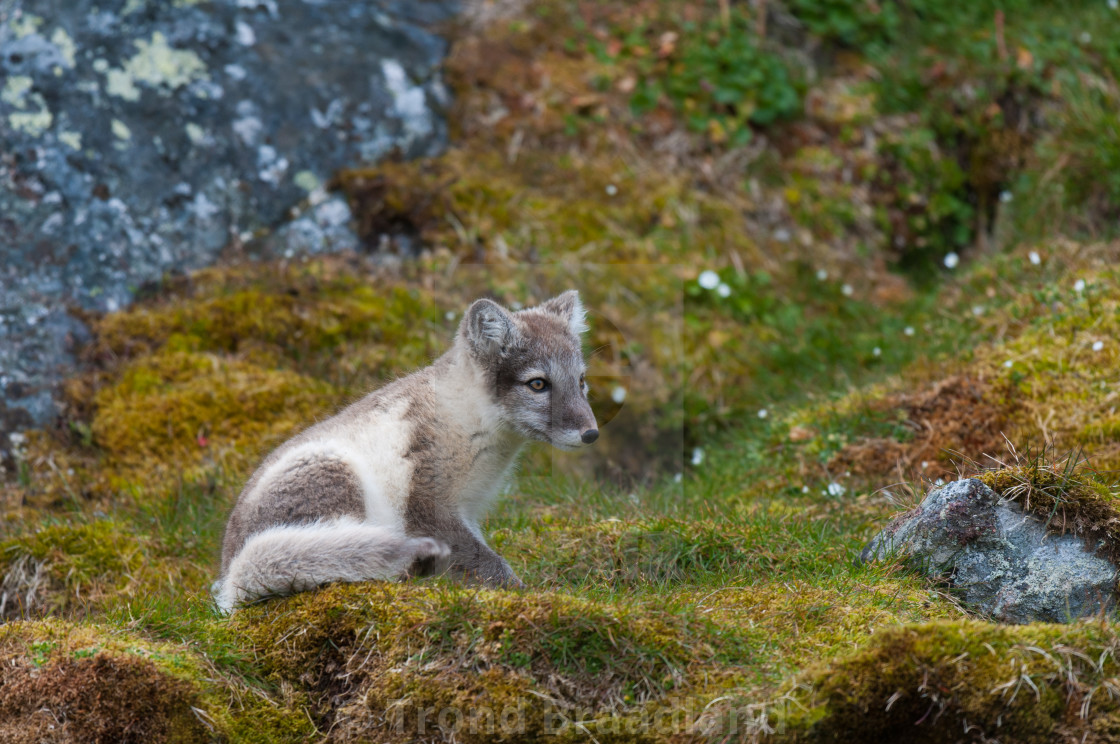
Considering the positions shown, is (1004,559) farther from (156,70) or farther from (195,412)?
(156,70)

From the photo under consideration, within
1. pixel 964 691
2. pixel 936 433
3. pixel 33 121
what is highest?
pixel 33 121

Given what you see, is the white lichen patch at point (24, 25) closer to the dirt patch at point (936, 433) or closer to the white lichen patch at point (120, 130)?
the white lichen patch at point (120, 130)

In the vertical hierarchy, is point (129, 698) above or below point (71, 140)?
below

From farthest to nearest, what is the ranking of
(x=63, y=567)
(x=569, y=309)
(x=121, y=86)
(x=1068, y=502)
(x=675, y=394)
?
(x=675, y=394) < (x=121, y=86) < (x=569, y=309) < (x=63, y=567) < (x=1068, y=502)

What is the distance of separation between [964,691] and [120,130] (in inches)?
309

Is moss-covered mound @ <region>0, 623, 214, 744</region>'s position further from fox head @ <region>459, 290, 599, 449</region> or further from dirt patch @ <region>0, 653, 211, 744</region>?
fox head @ <region>459, 290, 599, 449</region>

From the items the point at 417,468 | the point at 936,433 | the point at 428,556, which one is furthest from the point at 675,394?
the point at 428,556

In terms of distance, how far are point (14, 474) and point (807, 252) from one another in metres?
7.31

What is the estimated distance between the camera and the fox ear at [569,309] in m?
6.14

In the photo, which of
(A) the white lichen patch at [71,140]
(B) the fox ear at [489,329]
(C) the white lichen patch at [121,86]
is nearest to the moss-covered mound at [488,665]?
(B) the fox ear at [489,329]

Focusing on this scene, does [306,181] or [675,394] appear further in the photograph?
[306,181]

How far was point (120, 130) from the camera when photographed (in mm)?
8531

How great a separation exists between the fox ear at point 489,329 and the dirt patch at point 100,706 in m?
2.34

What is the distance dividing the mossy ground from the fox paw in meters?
0.23
